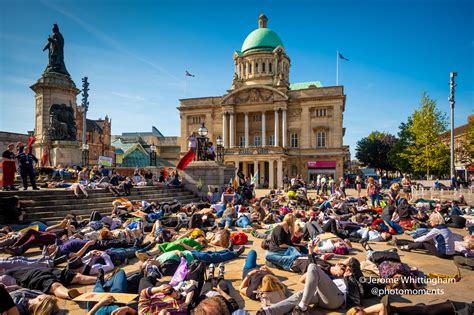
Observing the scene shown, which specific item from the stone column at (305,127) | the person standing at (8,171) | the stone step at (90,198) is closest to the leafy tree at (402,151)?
the stone column at (305,127)

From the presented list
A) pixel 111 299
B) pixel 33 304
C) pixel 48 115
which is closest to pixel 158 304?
pixel 111 299

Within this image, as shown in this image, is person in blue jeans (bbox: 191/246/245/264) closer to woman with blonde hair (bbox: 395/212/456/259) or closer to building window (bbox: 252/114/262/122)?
woman with blonde hair (bbox: 395/212/456/259)

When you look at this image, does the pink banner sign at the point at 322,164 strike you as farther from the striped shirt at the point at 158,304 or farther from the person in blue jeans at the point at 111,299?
the striped shirt at the point at 158,304

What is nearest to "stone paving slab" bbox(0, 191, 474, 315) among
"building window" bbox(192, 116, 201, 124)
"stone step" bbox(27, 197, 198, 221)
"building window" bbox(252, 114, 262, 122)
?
"stone step" bbox(27, 197, 198, 221)

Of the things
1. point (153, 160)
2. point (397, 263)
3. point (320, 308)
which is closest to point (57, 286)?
point (320, 308)

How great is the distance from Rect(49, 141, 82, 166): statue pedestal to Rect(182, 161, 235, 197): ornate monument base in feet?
36.3

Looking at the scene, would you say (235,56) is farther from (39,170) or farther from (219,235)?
(219,235)

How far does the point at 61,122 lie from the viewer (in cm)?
2184

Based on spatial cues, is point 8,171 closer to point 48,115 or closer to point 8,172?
point 8,172

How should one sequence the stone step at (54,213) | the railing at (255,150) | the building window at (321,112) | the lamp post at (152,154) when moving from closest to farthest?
the stone step at (54,213)
the lamp post at (152,154)
the railing at (255,150)
the building window at (321,112)

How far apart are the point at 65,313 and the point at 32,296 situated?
57cm

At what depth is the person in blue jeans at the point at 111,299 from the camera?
370cm

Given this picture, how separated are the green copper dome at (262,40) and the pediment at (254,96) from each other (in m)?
11.6

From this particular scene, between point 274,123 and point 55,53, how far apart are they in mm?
31421
